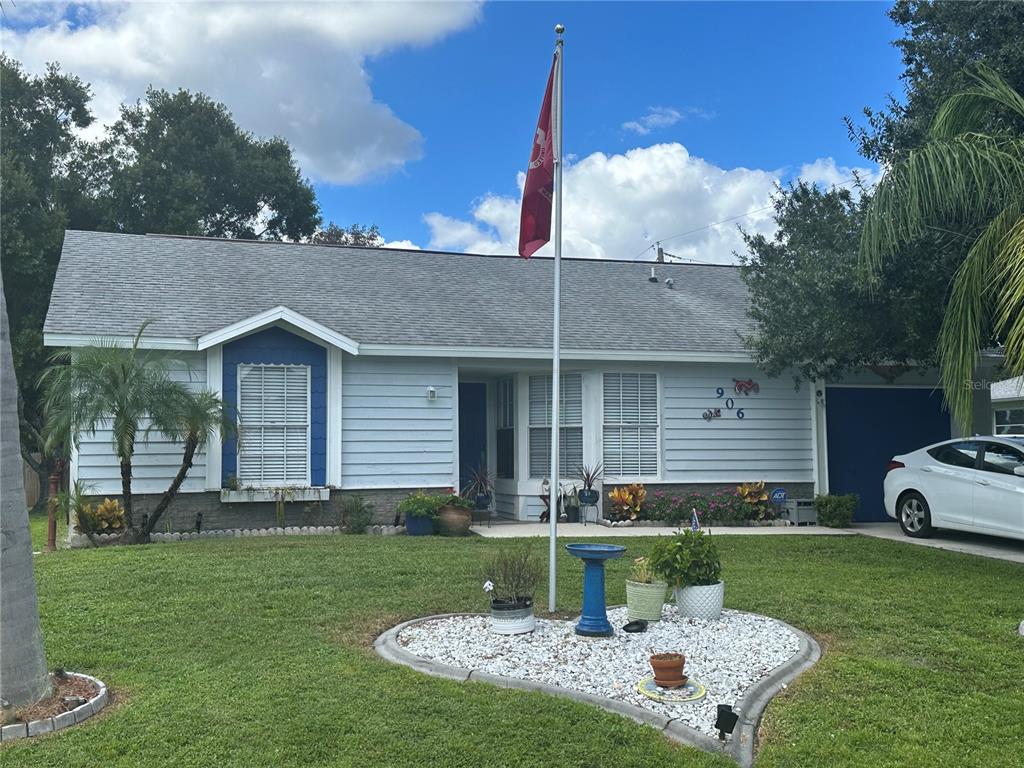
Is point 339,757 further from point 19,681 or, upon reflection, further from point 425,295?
point 425,295

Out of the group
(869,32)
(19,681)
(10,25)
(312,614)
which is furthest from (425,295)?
(19,681)

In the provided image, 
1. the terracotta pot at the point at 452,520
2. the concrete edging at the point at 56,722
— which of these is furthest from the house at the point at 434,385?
the concrete edging at the point at 56,722

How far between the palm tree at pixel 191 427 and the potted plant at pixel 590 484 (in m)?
5.36

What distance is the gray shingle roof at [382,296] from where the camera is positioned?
513 inches

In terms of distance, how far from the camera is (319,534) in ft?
40.3

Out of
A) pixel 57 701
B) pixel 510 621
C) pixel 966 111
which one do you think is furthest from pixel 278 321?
pixel 966 111

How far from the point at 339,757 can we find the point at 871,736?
2.63 meters

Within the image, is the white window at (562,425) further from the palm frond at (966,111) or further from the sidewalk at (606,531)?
the palm frond at (966,111)

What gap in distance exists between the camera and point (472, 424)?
51.7 ft

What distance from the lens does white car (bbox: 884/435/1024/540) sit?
36.0 ft

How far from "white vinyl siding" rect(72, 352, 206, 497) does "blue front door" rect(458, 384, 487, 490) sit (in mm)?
4751

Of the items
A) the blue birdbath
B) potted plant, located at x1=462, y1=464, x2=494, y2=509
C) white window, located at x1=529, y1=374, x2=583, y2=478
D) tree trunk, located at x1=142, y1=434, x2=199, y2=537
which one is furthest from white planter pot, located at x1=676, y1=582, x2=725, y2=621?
potted plant, located at x1=462, y1=464, x2=494, y2=509

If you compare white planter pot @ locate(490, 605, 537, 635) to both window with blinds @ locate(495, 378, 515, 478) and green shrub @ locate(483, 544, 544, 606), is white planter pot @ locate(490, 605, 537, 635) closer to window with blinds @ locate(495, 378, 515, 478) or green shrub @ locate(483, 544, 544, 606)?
green shrub @ locate(483, 544, 544, 606)

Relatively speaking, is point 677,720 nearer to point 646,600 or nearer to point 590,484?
point 646,600
